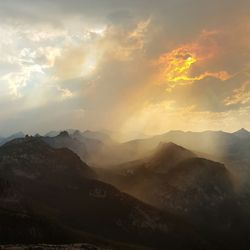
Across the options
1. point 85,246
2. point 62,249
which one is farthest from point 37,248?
point 85,246

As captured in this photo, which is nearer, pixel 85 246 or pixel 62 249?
pixel 62 249

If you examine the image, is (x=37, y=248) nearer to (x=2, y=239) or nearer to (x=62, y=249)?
(x=62, y=249)

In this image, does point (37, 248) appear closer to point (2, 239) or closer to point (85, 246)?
point (85, 246)

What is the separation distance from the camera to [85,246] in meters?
168

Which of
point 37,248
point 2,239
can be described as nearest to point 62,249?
point 37,248

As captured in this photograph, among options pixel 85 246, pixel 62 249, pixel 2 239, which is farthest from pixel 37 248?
pixel 2 239

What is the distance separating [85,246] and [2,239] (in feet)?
164

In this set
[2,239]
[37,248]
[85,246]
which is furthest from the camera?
[2,239]

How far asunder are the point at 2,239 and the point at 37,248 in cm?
5264

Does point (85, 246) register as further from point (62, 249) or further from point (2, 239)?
point (2, 239)

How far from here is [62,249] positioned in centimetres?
15675

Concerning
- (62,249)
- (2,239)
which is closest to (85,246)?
(62,249)

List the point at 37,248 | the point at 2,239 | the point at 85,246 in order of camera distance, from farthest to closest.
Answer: the point at 2,239, the point at 85,246, the point at 37,248

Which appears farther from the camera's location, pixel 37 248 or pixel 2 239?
pixel 2 239
